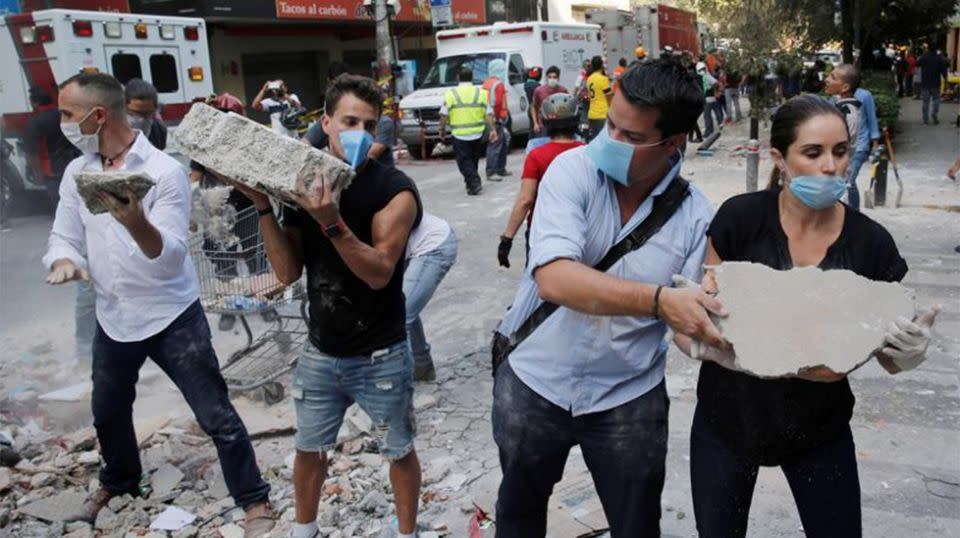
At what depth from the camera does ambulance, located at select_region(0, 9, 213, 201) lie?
11.9 metres

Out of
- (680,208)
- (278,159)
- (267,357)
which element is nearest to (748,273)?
(680,208)

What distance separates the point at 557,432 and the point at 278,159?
127 centimetres

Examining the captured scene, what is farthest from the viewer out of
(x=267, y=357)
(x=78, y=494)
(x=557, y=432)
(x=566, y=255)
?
(x=267, y=357)

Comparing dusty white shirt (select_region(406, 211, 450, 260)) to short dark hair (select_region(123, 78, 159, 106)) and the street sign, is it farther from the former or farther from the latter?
the street sign

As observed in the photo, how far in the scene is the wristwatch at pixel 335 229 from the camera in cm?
283

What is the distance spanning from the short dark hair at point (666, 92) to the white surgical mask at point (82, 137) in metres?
2.44

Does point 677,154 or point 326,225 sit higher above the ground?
point 677,154

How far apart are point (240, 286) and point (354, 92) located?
2.50 metres

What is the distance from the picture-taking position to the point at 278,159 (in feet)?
9.30

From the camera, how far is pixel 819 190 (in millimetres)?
2479

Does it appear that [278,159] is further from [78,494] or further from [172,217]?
[78,494]

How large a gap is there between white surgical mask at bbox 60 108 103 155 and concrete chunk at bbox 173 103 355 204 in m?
0.89

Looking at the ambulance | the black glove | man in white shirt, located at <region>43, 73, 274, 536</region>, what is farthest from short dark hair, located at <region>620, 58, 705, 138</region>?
the ambulance

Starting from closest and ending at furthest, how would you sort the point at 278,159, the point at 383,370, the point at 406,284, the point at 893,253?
the point at 893,253
the point at 278,159
the point at 383,370
the point at 406,284
